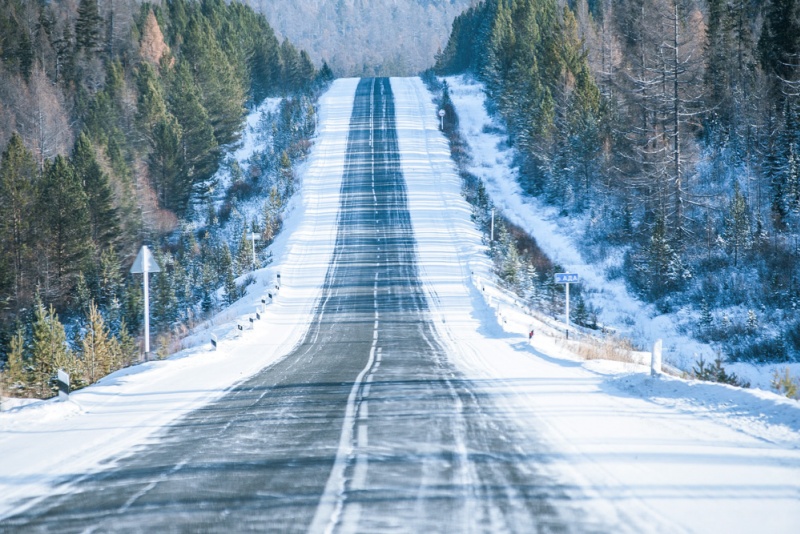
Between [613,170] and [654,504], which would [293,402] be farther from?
[613,170]

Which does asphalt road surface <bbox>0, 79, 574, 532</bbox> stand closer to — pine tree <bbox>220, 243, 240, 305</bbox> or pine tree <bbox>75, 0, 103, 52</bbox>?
pine tree <bbox>220, 243, 240, 305</bbox>

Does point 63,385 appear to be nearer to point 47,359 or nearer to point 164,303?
point 47,359

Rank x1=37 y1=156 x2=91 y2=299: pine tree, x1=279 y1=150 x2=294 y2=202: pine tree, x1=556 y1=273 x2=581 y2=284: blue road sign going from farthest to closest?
x1=279 y1=150 x2=294 y2=202: pine tree
x1=37 y1=156 x2=91 y2=299: pine tree
x1=556 y1=273 x2=581 y2=284: blue road sign


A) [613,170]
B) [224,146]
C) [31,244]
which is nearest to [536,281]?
[613,170]

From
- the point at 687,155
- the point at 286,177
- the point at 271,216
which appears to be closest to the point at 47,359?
the point at 271,216

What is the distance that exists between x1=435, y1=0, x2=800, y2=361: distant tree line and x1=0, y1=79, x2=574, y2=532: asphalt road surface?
61.4 ft

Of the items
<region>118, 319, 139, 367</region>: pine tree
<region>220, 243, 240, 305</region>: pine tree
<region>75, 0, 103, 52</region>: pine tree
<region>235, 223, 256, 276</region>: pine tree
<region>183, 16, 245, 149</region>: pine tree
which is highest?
<region>75, 0, 103, 52</region>: pine tree

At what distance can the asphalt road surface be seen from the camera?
4.87m

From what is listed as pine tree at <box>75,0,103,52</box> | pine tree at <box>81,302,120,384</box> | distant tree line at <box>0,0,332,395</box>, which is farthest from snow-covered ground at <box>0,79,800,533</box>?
pine tree at <box>75,0,103,52</box>

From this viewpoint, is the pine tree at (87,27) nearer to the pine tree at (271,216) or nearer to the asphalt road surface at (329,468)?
the pine tree at (271,216)

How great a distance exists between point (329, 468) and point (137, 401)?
5517 mm

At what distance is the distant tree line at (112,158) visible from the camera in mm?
35781

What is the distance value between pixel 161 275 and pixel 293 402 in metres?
32.6

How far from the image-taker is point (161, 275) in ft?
129
